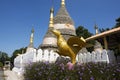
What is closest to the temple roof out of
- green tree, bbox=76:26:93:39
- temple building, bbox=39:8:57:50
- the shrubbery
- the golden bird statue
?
temple building, bbox=39:8:57:50

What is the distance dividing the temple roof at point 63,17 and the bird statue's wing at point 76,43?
11.2 metres

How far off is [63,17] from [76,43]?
12.1 meters

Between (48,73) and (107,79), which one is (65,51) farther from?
(107,79)

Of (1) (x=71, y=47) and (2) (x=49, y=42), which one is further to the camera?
(2) (x=49, y=42)

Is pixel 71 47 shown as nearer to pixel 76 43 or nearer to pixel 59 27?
pixel 76 43

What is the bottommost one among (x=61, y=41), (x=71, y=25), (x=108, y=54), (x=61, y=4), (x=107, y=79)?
(x=107, y=79)

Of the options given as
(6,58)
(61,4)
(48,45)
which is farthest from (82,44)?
(6,58)

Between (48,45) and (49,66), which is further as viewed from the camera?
(48,45)

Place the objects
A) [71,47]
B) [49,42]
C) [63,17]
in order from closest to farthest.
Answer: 1. [71,47]
2. [49,42]
3. [63,17]

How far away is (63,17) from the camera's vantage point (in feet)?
73.9

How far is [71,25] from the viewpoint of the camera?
22.5 metres

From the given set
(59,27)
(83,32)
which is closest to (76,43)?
(59,27)

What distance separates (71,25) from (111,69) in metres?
15.3

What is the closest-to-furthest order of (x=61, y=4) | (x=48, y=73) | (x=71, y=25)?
(x=48, y=73) → (x=71, y=25) → (x=61, y=4)
